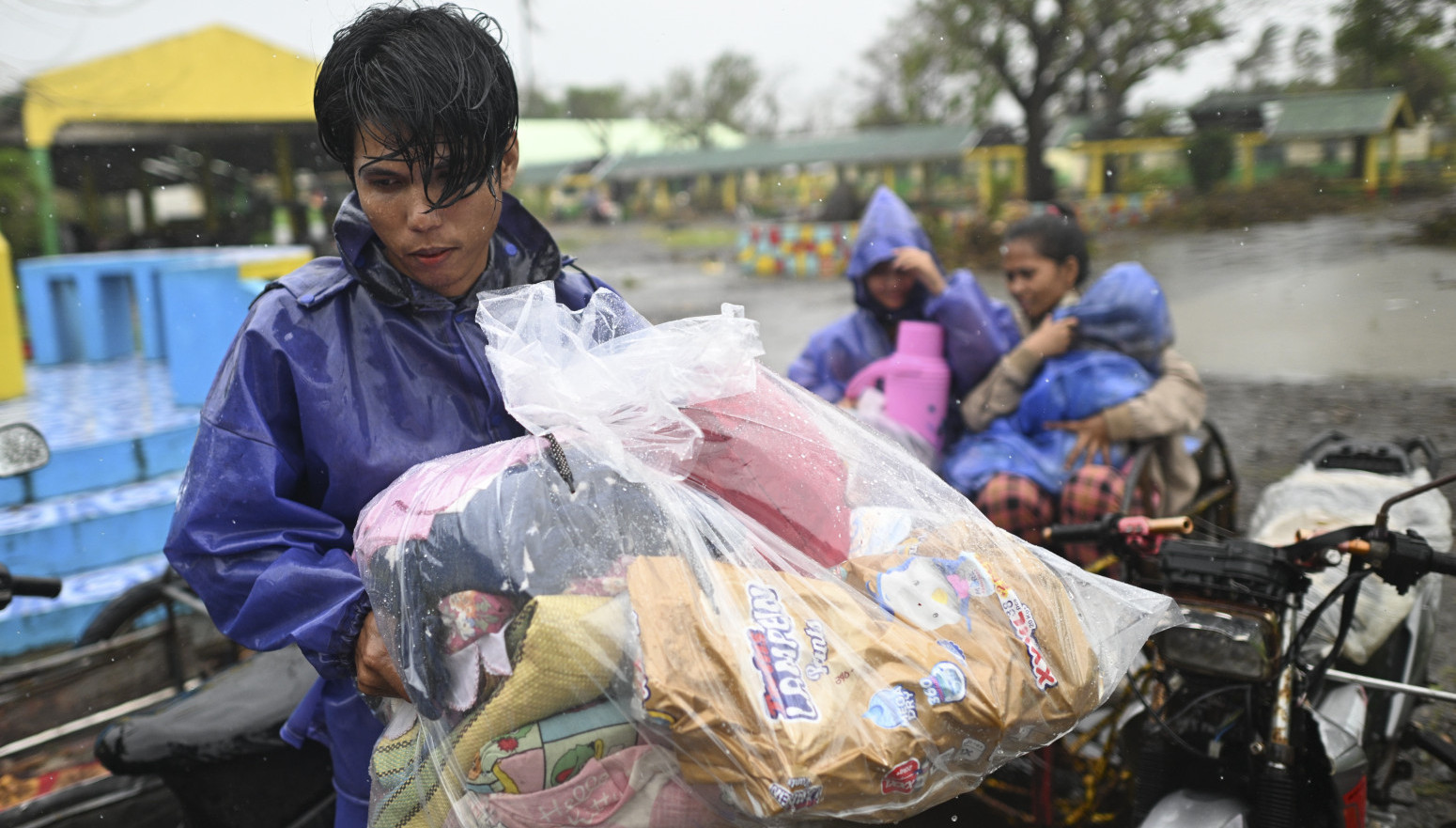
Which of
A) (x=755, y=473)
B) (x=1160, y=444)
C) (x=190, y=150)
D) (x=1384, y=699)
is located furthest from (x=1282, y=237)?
(x=190, y=150)

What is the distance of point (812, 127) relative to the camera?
6.73 m

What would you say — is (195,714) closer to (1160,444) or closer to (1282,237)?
(1160,444)

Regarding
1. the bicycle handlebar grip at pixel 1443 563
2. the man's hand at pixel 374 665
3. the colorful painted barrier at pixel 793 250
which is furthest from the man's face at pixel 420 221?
the colorful painted barrier at pixel 793 250

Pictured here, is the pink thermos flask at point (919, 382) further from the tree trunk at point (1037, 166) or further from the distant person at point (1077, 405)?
the tree trunk at point (1037, 166)

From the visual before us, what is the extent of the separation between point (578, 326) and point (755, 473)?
14.0 inches

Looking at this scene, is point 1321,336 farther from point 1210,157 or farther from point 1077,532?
point 1077,532

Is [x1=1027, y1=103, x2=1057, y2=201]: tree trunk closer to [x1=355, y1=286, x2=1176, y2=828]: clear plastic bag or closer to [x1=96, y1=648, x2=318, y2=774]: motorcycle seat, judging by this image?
[x1=355, y1=286, x2=1176, y2=828]: clear plastic bag

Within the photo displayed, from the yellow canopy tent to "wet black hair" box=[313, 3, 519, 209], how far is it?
2583 mm

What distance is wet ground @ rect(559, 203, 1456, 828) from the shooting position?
143 inches

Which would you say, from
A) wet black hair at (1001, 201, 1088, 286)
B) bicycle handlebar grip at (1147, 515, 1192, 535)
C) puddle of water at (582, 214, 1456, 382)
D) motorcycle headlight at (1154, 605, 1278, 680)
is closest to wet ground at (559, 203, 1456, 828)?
puddle of water at (582, 214, 1456, 382)

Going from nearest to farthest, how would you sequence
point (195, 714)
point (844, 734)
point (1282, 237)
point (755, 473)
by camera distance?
point (844, 734), point (755, 473), point (195, 714), point (1282, 237)

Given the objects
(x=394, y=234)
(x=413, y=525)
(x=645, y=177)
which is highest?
(x=645, y=177)

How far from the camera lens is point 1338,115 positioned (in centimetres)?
389

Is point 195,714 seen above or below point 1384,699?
above
